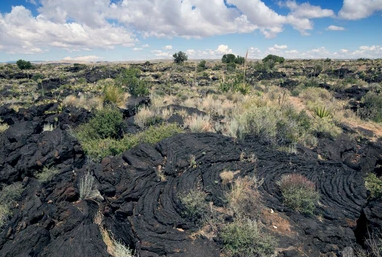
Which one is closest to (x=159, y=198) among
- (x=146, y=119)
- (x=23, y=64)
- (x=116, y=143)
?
(x=116, y=143)

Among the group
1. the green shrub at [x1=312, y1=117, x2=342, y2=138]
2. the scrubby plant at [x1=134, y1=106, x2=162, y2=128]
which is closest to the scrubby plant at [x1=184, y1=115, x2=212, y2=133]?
the scrubby plant at [x1=134, y1=106, x2=162, y2=128]

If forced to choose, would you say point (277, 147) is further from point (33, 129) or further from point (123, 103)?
point (123, 103)

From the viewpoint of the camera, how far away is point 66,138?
7367mm

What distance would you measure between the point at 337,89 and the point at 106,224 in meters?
24.2

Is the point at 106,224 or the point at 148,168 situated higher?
the point at 148,168

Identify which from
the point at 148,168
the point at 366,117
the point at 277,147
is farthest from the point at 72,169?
the point at 366,117

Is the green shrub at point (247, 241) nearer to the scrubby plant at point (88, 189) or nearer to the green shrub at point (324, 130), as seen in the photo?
the scrubby plant at point (88, 189)

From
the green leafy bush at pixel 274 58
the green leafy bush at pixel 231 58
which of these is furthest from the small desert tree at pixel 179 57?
the green leafy bush at pixel 274 58

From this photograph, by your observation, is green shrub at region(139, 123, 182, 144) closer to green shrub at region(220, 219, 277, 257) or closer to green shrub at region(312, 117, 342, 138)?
green shrub at region(220, 219, 277, 257)

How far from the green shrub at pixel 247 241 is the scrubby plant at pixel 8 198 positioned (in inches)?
157

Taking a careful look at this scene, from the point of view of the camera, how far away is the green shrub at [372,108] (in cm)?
1445

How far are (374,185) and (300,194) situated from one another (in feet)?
7.16

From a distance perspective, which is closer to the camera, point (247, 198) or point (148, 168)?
point (247, 198)

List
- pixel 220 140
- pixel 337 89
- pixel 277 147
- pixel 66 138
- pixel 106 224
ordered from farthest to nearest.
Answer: pixel 337 89 → pixel 277 147 → pixel 220 140 → pixel 66 138 → pixel 106 224
